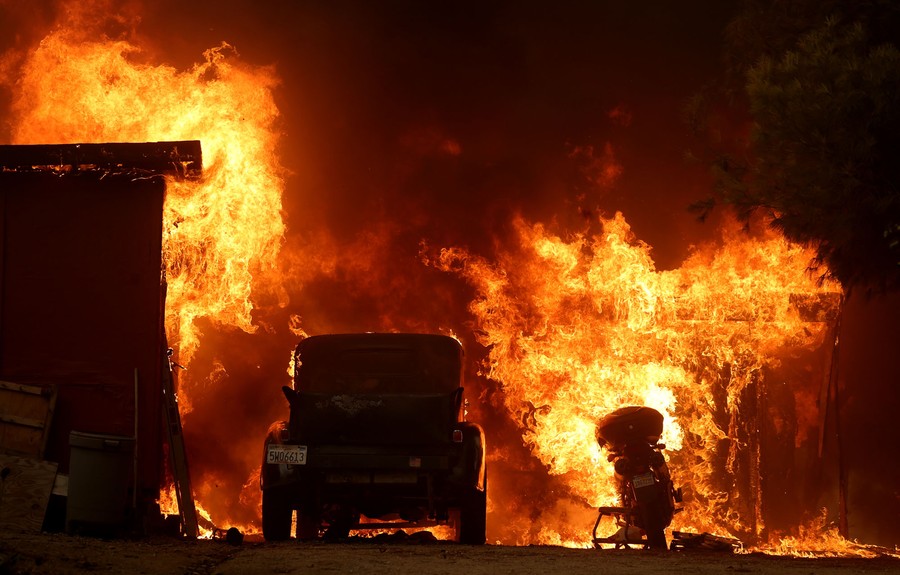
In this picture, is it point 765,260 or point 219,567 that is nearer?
point 219,567

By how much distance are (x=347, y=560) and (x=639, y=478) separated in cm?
422

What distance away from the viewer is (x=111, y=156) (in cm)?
1131

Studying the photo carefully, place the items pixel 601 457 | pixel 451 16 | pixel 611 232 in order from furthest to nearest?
pixel 451 16, pixel 611 232, pixel 601 457

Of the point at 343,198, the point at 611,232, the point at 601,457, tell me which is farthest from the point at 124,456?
the point at 611,232

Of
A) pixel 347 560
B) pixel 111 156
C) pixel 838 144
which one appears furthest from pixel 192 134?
pixel 838 144

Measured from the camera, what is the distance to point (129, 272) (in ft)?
38.5

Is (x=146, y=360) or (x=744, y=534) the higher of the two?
(x=146, y=360)

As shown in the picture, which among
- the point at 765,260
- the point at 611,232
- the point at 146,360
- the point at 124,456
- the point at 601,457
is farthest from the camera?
the point at 611,232

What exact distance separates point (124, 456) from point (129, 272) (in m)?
2.51

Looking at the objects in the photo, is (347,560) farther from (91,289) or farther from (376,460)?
(91,289)

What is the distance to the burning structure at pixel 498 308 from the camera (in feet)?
51.9

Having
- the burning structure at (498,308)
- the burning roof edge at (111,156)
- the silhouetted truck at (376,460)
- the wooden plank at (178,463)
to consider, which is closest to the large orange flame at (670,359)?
the burning structure at (498,308)

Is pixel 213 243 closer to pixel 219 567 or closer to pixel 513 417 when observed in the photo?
pixel 513 417

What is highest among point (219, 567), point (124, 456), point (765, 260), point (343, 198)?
point (343, 198)
